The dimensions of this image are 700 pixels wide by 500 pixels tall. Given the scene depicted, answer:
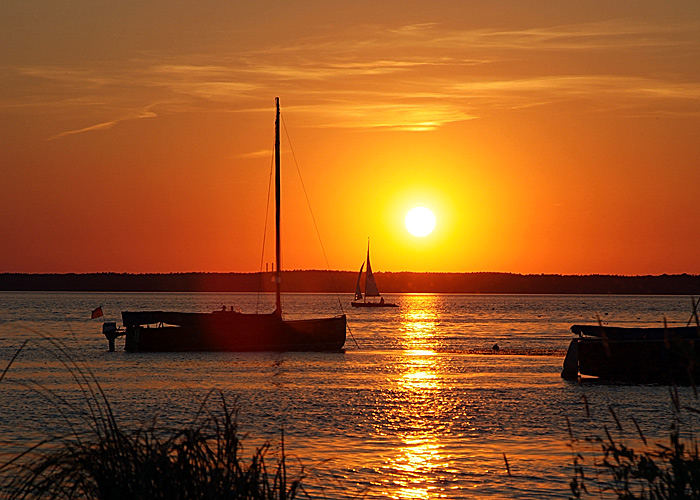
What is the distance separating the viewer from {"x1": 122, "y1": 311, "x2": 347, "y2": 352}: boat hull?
59469mm

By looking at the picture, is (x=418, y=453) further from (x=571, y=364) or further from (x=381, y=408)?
(x=571, y=364)

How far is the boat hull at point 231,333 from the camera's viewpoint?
59.5 meters

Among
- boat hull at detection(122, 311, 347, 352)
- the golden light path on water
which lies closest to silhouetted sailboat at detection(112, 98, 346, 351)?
boat hull at detection(122, 311, 347, 352)

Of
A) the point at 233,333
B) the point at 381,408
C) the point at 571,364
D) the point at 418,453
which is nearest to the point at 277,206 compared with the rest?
the point at 233,333

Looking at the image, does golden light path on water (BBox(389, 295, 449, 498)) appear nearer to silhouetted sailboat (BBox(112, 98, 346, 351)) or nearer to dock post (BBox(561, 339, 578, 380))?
dock post (BBox(561, 339, 578, 380))

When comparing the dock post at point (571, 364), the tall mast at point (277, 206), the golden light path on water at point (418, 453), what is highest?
the tall mast at point (277, 206)

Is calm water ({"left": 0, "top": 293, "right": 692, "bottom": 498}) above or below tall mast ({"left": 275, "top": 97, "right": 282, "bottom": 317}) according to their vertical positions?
below

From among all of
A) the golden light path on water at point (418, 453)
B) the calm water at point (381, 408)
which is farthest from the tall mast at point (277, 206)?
the golden light path on water at point (418, 453)

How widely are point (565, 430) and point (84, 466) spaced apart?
1952 cm

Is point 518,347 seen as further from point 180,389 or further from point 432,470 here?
point 432,470

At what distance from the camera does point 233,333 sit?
5978 centimetres

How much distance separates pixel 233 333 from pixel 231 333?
0.62 ft

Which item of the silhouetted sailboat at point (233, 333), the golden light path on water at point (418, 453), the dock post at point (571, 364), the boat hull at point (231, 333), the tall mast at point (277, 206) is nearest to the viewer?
the golden light path on water at point (418, 453)

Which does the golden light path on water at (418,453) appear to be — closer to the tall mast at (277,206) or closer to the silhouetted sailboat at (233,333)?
the tall mast at (277,206)
